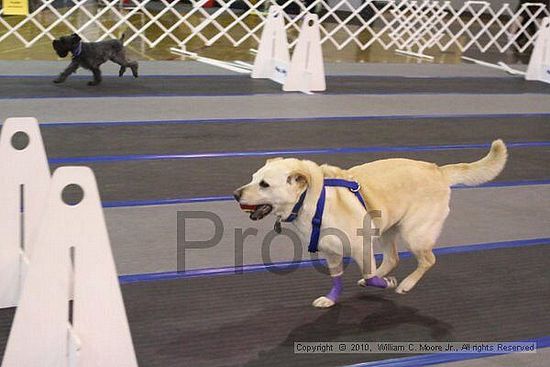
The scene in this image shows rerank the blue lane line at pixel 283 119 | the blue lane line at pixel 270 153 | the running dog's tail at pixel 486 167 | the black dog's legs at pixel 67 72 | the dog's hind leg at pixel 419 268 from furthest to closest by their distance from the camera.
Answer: the black dog's legs at pixel 67 72 → the blue lane line at pixel 283 119 → the blue lane line at pixel 270 153 → the running dog's tail at pixel 486 167 → the dog's hind leg at pixel 419 268

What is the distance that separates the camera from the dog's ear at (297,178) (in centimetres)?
234

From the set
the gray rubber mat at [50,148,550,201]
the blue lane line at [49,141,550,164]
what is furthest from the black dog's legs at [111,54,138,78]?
the gray rubber mat at [50,148,550,201]

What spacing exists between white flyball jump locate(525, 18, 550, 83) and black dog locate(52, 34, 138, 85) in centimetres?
505

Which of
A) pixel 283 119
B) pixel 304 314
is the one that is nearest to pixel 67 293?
pixel 304 314

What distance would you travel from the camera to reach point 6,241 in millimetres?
2525

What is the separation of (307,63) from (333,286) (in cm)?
462

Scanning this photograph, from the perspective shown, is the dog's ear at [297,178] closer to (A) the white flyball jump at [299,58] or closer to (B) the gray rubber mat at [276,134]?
(B) the gray rubber mat at [276,134]

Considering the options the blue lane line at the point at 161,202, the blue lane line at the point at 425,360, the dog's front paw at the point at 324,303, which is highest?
the blue lane line at the point at 161,202

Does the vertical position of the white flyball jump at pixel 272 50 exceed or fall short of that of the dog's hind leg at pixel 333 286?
it exceeds it

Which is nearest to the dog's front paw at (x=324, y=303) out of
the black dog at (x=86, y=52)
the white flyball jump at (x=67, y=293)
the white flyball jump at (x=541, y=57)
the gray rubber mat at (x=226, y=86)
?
the white flyball jump at (x=67, y=293)

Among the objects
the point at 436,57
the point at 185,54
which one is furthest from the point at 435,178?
A: the point at 436,57

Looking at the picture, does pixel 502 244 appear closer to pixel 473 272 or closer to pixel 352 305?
pixel 473 272

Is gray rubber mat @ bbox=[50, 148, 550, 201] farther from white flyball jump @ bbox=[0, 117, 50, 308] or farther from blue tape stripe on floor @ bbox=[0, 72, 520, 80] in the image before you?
blue tape stripe on floor @ bbox=[0, 72, 520, 80]

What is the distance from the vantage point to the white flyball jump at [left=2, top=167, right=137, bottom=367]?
1949 millimetres
